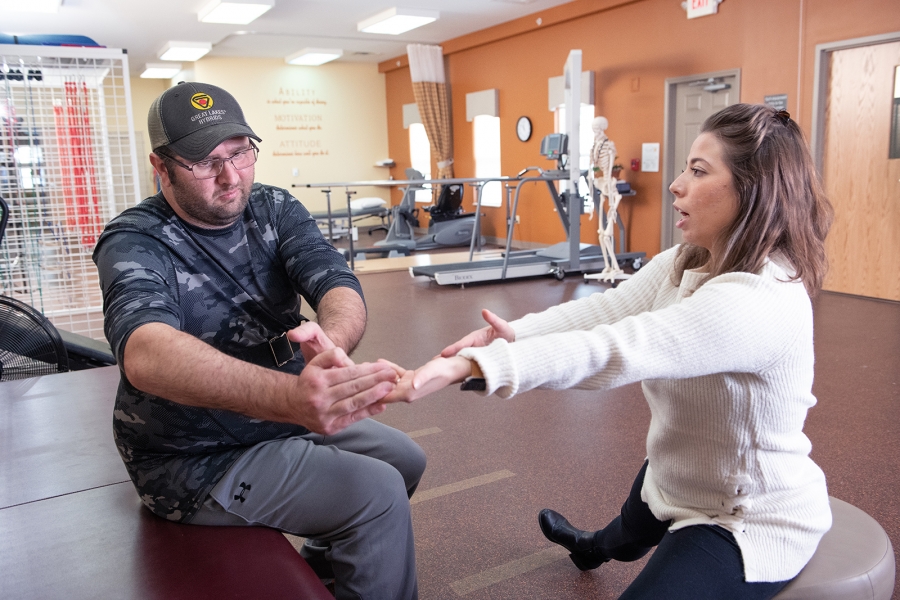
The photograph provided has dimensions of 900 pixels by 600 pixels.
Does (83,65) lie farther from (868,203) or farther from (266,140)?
(266,140)

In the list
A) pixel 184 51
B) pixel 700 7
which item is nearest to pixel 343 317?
pixel 700 7

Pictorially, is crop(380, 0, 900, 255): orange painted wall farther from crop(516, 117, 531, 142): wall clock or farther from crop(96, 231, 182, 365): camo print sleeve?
crop(96, 231, 182, 365): camo print sleeve

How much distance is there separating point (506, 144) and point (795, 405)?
30.6 feet

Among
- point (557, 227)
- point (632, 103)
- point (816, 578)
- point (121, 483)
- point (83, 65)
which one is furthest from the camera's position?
point (557, 227)

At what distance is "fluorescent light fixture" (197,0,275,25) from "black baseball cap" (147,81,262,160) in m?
7.19

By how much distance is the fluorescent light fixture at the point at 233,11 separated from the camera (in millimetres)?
8016

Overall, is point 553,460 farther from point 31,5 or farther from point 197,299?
point 31,5

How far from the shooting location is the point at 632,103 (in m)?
7.97

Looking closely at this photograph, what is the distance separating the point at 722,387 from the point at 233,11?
8.61 metres

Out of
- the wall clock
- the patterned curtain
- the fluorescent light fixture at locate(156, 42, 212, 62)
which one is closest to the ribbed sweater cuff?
the wall clock

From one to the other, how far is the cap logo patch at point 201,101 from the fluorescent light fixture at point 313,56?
10.5 m

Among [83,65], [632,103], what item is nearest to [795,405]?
[83,65]

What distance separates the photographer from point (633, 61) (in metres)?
7.87

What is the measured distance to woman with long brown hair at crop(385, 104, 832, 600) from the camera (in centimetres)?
112
